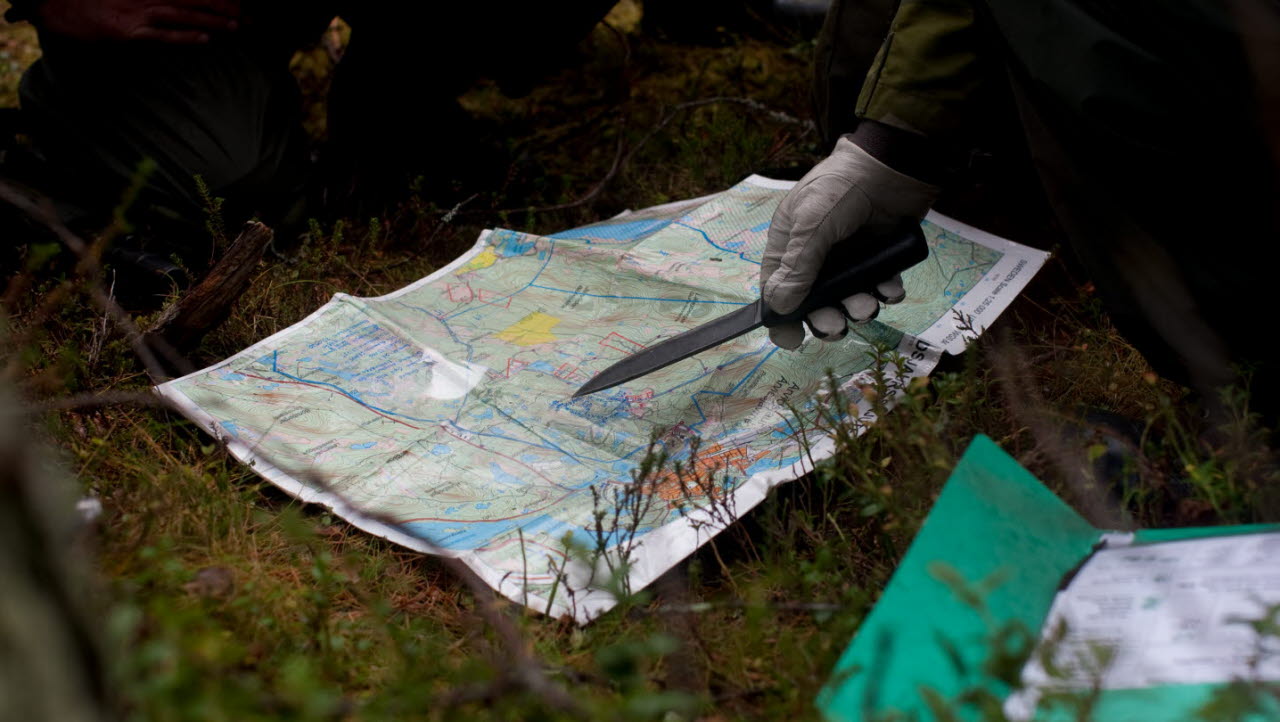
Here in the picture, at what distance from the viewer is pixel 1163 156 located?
4.26 feet

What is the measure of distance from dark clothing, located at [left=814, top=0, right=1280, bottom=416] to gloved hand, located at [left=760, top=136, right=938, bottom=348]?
0.89ft

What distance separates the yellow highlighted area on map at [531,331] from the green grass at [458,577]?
1.54 ft

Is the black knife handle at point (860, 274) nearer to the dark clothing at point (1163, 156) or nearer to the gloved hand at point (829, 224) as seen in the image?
the gloved hand at point (829, 224)

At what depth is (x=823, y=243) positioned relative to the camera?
1642mm

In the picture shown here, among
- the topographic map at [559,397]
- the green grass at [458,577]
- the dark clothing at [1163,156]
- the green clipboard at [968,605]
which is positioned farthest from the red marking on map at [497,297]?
the green clipboard at [968,605]

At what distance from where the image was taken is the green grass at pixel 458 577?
2.71ft

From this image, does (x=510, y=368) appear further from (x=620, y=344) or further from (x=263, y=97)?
(x=263, y=97)

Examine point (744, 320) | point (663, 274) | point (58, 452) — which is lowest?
point (58, 452)

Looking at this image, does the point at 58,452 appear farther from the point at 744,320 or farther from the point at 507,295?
the point at 744,320

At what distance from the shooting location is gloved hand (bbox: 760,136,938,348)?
162 centimetres

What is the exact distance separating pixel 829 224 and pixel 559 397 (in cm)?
58

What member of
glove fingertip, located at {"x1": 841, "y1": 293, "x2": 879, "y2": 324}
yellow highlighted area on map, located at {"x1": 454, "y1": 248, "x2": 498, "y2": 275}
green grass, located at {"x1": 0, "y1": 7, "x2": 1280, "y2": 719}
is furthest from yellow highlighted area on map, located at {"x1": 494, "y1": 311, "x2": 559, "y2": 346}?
glove fingertip, located at {"x1": 841, "y1": 293, "x2": 879, "y2": 324}

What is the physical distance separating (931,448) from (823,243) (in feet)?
1.76

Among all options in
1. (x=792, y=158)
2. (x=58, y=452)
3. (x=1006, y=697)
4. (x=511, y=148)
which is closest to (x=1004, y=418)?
(x=1006, y=697)
